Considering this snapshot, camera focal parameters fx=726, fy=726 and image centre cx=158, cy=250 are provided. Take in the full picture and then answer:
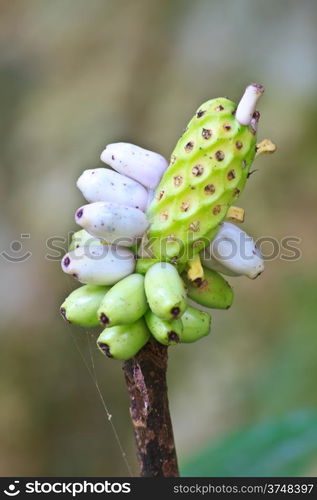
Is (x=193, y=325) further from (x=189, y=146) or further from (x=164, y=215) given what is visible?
(x=189, y=146)

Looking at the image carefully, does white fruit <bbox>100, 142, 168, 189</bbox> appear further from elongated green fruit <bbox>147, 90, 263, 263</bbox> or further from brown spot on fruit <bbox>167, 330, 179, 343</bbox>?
brown spot on fruit <bbox>167, 330, 179, 343</bbox>

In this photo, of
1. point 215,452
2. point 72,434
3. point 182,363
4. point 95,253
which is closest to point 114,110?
point 182,363

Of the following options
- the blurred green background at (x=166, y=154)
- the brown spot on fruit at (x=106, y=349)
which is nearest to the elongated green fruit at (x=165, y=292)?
the brown spot on fruit at (x=106, y=349)

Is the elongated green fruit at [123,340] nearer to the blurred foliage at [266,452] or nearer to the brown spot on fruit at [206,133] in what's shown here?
the brown spot on fruit at [206,133]

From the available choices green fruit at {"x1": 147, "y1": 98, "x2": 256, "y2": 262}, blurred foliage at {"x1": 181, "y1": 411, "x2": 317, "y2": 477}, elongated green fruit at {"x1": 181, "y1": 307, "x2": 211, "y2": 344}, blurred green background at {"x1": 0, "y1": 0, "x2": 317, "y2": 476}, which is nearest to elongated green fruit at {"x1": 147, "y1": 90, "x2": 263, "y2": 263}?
green fruit at {"x1": 147, "y1": 98, "x2": 256, "y2": 262}

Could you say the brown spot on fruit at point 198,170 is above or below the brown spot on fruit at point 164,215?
above

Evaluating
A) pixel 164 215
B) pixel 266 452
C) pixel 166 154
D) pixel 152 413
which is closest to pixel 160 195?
pixel 164 215
